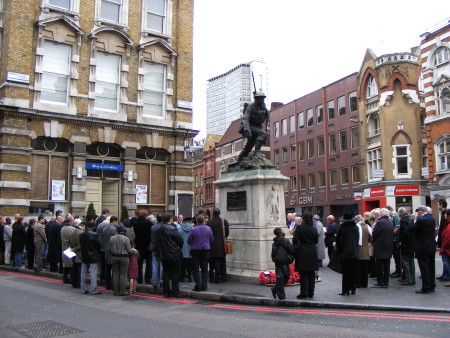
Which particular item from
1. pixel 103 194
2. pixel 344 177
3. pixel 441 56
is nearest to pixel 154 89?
pixel 103 194

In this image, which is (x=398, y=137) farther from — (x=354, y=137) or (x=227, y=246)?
(x=227, y=246)

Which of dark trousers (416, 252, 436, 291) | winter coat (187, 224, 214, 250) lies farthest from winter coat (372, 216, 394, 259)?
winter coat (187, 224, 214, 250)

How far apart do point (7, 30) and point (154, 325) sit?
17.1 metres

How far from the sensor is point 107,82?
75.3 feet

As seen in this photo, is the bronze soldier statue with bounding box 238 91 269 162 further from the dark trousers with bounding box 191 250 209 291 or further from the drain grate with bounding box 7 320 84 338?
the drain grate with bounding box 7 320 84 338

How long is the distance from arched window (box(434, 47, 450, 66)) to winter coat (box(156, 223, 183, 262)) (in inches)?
1066

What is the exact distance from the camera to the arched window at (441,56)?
31405 mm

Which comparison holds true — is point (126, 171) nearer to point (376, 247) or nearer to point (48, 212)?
point (48, 212)

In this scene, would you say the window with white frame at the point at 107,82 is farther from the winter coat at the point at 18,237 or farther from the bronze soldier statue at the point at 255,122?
the bronze soldier statue at the point at 255,122

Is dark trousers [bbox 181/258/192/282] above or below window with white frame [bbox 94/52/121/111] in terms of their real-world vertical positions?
below

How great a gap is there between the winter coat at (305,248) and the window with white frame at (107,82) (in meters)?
15.1

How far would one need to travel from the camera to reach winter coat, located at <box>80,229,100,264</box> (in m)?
11.9

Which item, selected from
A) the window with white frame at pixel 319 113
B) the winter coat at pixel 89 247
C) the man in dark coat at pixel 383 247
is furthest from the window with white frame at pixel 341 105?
the winter coat at pixel 89 247

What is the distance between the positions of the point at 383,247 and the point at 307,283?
104 inches
